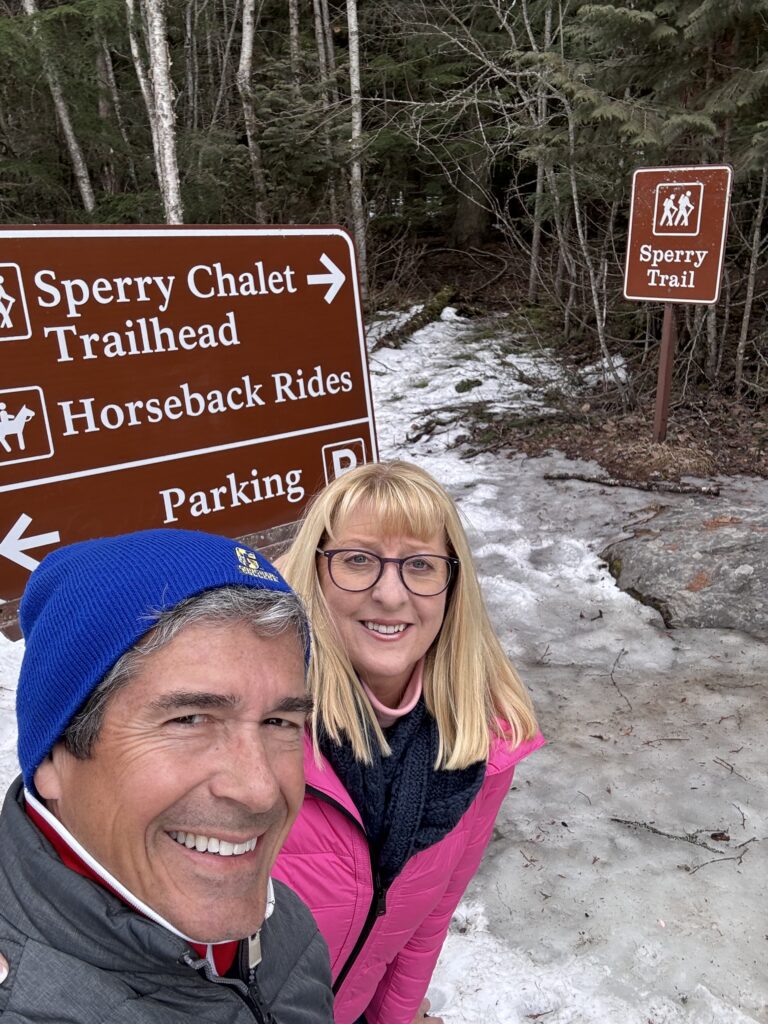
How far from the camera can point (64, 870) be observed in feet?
2.85

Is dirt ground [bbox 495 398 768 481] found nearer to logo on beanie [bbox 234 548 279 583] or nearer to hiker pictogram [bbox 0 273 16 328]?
hiker pictogram [bbox 0 273 16 328]

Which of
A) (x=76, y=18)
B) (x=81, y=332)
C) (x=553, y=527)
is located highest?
(x=76, y=18)

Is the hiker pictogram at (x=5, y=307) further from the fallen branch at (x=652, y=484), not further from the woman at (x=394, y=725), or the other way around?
the fallen branch at (x=652, y=484)

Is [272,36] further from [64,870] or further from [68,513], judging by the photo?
[64,870]

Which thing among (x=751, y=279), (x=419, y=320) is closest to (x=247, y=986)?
(x=751, y=279)

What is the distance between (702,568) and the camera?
520 centimetres

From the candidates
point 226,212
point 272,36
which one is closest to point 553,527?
point 226,212

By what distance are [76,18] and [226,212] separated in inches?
181

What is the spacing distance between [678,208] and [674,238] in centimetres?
28

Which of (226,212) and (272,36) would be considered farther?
(272,36)

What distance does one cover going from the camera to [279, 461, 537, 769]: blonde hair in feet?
5.85

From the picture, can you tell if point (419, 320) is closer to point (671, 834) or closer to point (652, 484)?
point (652, 484)

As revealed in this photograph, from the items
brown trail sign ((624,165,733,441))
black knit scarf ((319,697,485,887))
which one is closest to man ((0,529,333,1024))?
black knit scarf ((319,697,485,887))

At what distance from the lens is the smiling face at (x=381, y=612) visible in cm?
183
